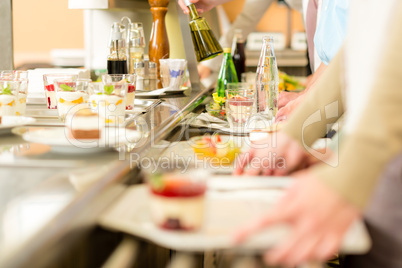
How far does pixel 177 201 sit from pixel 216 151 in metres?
0.57

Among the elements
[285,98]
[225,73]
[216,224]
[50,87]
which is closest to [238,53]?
[225,73]

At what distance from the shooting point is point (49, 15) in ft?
24.7

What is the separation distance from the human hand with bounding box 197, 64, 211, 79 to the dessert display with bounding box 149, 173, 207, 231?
8.70 ft

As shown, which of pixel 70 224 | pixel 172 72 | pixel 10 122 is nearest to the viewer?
pixel 70 224

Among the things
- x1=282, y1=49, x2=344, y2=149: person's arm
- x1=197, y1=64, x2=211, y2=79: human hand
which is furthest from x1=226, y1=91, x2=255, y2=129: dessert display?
x1=197, y1=64, x2=211, y2=79: human hand

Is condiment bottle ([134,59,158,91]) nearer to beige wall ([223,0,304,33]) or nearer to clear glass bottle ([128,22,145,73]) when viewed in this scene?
clear glass bottle ([128,22,145,73])

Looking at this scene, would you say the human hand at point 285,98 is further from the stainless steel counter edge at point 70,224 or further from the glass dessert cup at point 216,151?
the stainless steel counter edge at point 70,224

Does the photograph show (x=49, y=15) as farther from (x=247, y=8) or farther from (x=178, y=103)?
(x=178, y=103)

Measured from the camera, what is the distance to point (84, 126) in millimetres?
1210

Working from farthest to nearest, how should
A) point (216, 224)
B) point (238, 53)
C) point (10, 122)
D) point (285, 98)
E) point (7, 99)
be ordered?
point (238, 53), point (285, 98), point (7, 99), point (10, 122), point (216, 224)

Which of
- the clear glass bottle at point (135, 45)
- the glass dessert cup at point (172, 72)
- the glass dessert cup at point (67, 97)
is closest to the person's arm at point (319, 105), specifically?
the glass dessert cup at point (67, 97)

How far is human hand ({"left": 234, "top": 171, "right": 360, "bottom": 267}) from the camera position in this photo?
842 mm

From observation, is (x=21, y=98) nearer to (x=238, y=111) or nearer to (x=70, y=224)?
(x=238, y=111)

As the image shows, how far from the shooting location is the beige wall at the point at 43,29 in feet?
24.4
